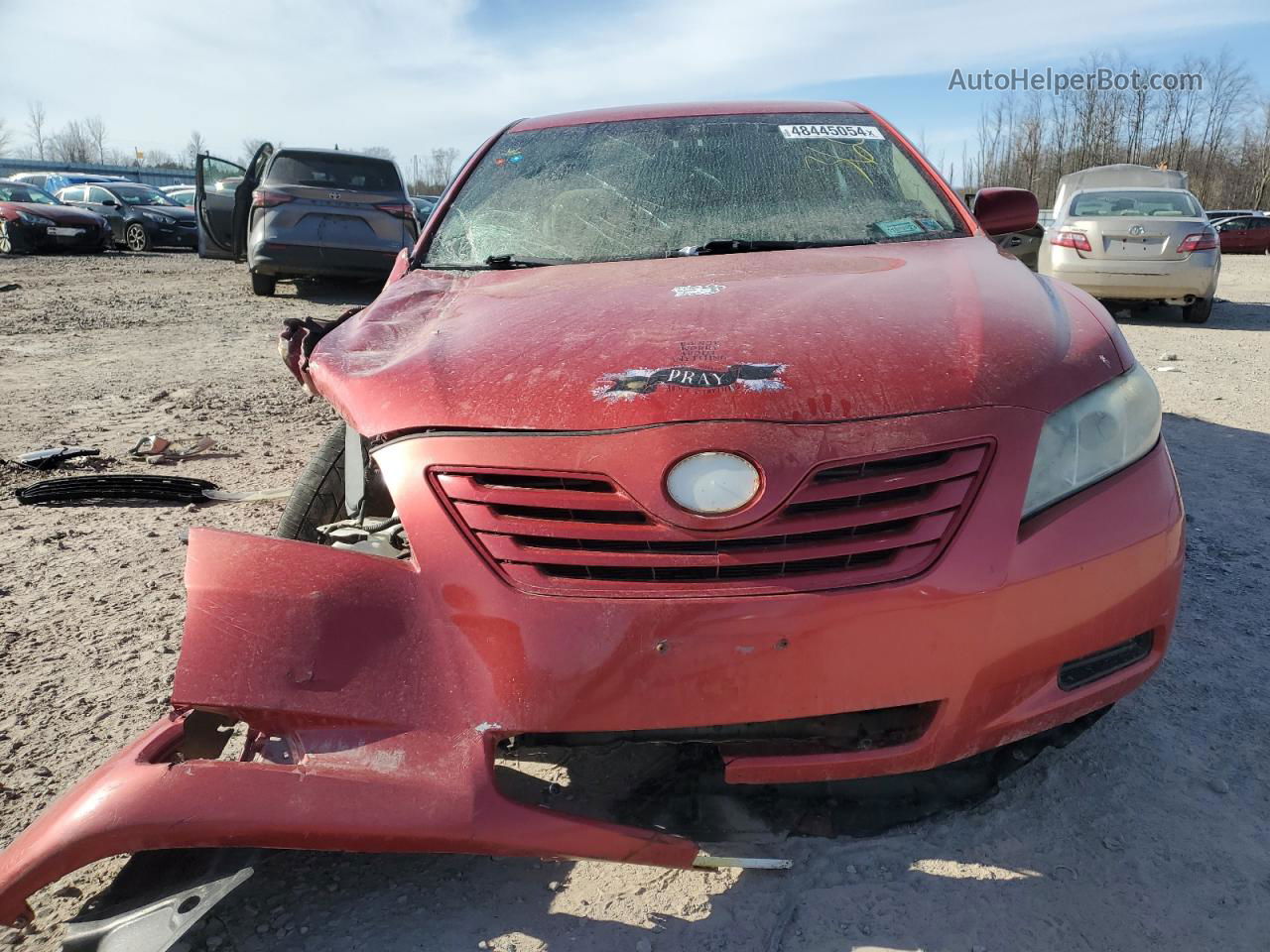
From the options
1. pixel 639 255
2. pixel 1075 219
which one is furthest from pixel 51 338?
pixel 1075 219

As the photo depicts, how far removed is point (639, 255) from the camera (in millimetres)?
2648

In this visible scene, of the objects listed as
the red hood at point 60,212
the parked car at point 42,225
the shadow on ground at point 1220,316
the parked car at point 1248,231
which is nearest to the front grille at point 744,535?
the shadow on ground at point 1220,316

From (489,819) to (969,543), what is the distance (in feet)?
2.89

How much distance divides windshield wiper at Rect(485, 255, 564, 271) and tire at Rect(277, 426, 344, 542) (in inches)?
25.5

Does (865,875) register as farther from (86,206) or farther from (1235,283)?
(86,206)

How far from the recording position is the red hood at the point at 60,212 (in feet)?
55.1

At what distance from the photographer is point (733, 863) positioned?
162 cm

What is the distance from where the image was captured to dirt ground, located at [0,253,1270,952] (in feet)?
5.41

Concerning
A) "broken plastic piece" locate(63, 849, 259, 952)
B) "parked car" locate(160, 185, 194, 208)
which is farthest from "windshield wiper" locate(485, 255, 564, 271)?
"parked car" locate(160, 185, 194, 208)

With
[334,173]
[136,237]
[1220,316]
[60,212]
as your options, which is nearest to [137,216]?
[136,237]

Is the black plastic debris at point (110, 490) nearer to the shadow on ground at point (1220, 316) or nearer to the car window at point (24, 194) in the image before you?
the shadow on ground at point (1220, 316)

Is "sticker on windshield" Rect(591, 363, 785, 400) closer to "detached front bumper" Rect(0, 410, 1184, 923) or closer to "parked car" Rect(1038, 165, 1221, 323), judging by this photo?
"detached front bumper" Rect(0, 410, 1184, 923)

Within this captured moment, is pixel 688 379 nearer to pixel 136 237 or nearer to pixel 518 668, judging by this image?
pixel 518 668

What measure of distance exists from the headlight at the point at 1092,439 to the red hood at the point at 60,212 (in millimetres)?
19432
